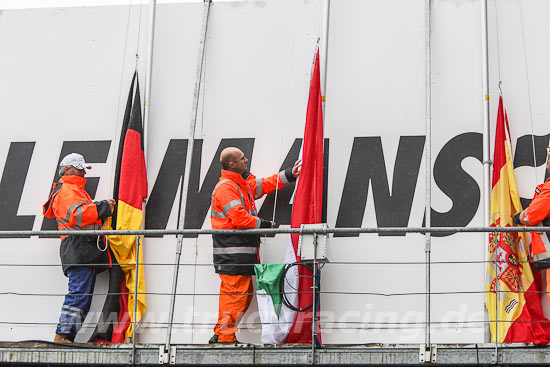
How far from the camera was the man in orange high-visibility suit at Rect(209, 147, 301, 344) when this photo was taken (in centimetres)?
709

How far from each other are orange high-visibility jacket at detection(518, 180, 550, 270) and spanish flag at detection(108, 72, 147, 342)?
2.82 m

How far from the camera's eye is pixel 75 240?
7.38 metres

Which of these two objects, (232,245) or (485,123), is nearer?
(232,245)

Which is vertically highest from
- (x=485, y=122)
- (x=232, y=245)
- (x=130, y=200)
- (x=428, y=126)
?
(x=485, y=122)

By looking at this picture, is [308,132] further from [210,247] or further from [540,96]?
[540,96]

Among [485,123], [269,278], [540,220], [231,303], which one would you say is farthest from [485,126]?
[231,303]

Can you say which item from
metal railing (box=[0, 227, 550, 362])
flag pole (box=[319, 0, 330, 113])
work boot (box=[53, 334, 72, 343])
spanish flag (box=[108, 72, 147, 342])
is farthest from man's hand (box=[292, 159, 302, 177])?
work boot (box=[53, 334, 72, 343])

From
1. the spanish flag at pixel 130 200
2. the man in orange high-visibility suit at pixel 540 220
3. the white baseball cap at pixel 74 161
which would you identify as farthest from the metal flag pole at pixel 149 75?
the man in orange high-visibility suit at pixel 540 220

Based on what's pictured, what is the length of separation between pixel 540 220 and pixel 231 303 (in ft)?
7.26

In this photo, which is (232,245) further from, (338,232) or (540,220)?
(540,220)

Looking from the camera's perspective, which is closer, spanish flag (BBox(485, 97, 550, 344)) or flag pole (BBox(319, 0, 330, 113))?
spanish flag (BBox(485, 97, 550, 344))

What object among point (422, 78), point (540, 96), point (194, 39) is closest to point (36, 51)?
point (194, 39)

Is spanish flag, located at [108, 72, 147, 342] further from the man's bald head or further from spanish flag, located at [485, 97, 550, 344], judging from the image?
spanish flag, located at [485, 97, 550, 344]

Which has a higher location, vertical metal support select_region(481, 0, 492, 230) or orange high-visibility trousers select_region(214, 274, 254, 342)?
vertical metal support select_region(481, 0, 492, 230)
